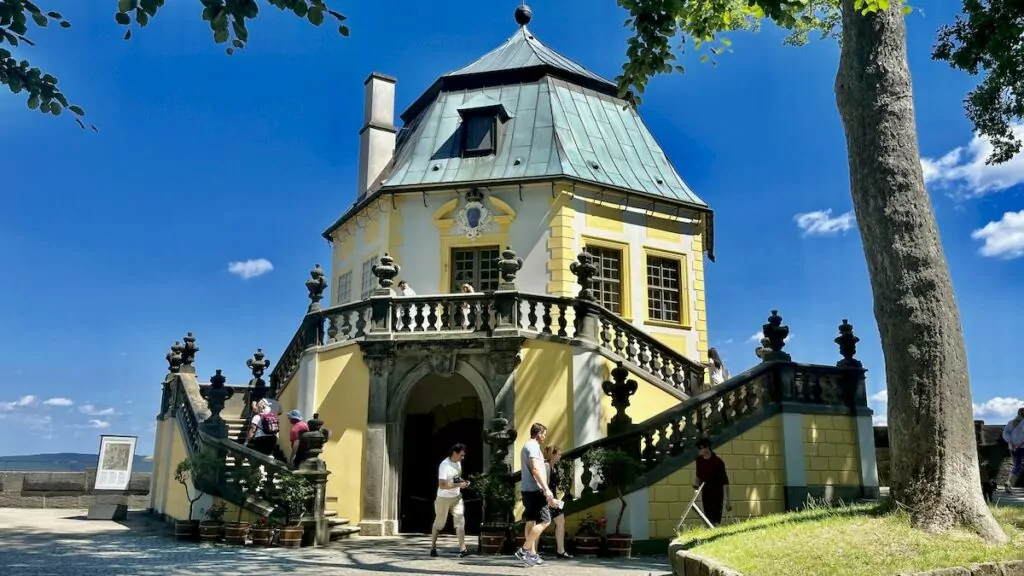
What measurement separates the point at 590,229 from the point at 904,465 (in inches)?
450

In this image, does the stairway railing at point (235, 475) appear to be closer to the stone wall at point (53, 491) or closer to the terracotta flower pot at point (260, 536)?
the terracotta flower pot at point (260, 536)

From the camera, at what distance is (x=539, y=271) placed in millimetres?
17969

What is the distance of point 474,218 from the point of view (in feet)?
60.6

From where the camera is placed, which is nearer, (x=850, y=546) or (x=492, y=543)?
(x=850, y=546)

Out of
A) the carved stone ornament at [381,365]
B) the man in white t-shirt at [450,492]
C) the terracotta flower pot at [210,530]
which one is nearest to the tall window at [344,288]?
the carved stone ornament at [381,365]

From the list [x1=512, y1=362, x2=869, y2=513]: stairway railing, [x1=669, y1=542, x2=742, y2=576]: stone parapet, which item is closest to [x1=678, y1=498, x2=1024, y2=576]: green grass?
[x1=669, y1=542, x2=742, y2=576]: stone parapet

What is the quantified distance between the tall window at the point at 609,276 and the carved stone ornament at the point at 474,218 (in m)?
2.34

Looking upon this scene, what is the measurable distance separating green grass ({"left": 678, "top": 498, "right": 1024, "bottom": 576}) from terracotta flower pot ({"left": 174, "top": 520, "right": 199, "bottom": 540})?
26.4 ft

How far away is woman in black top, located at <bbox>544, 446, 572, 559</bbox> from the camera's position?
33.7 ft

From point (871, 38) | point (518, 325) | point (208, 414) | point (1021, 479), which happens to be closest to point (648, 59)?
point (871, 38)

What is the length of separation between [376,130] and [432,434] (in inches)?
389

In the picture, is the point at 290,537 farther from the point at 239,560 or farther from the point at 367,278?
the point at 367,278

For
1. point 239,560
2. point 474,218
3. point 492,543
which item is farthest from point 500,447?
point 474,218

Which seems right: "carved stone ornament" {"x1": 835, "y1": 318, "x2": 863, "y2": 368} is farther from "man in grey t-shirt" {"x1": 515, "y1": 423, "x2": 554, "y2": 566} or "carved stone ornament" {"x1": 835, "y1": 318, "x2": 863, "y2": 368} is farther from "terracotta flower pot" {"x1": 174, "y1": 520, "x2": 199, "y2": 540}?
"terracotta flower pot" {"x1": 174, "y1": 520, "x2": 199, "y2": 540}
